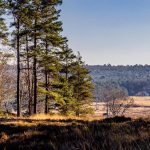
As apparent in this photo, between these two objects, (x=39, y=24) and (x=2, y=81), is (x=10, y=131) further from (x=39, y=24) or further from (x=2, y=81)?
(x=2, y=81)

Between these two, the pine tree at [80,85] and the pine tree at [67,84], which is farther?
the pine tree at [80,85]

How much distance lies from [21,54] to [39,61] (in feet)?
6.92

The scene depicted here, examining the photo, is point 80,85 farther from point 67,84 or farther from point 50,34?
point 50,34

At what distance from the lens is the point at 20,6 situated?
3875 centimetres

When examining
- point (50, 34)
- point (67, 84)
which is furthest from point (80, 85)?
point (50, 34)

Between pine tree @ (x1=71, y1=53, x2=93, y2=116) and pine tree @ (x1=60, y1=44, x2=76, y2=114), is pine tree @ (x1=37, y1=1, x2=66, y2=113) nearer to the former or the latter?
pine tree @ (x1=60, y1=44, x2=76, y2=114)

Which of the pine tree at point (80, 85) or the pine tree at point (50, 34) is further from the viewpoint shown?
the pine tree at point (80, 85)

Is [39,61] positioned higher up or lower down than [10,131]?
higher up

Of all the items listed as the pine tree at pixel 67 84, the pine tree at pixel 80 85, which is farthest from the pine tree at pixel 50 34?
the pine tree at pixel 80 85

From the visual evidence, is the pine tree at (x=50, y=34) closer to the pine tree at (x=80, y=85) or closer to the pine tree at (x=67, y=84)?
the pine tree at (x=67, y=84)

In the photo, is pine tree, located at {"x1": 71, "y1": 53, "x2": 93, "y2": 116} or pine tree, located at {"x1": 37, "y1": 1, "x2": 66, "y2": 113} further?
pine tree, located at {"x1": 71, "y1": 53, "x2": 93, "y2": 116}

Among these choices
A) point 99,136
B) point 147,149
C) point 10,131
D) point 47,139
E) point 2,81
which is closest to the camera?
point 147,149

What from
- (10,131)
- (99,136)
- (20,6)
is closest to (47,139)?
(99,136)

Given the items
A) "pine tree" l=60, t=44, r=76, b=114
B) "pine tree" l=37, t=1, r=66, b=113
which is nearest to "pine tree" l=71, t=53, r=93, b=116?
"pine tree" l=60, t=44, r=76, b=114
